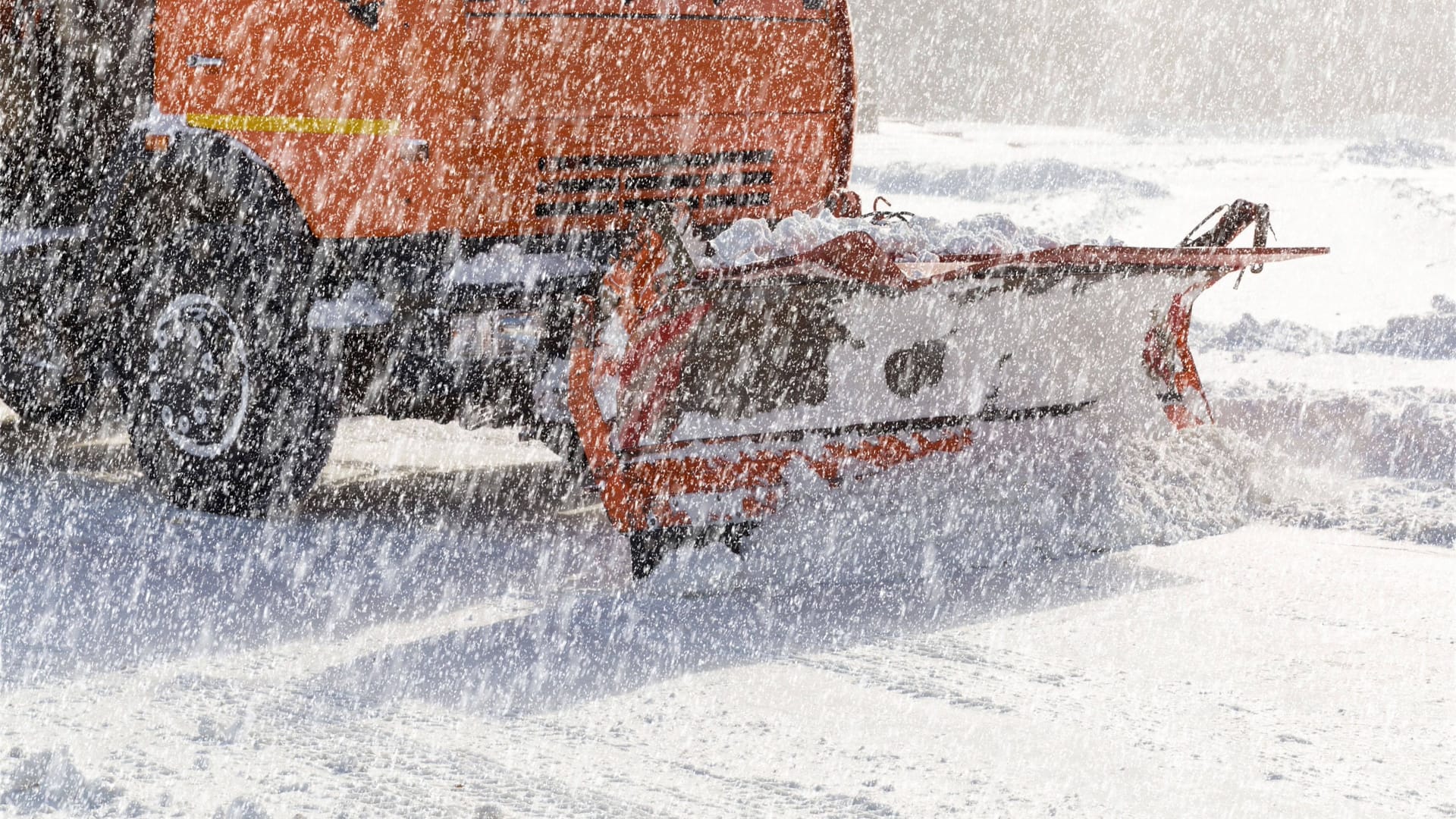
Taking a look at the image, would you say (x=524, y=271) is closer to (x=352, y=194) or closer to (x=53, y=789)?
(x=352, y=194)

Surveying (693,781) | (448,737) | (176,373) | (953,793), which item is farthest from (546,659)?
(176,373)

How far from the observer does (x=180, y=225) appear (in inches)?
226

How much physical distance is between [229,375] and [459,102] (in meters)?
1.19

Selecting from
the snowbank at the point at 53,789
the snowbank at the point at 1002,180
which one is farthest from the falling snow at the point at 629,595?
the snowbank at the point at 1002,180

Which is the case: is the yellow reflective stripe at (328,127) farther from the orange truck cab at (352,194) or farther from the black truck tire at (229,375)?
the black truck tire at (229,375)

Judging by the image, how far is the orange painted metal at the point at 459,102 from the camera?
18.1ft

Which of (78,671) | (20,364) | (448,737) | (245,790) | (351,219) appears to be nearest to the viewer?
(245,790)

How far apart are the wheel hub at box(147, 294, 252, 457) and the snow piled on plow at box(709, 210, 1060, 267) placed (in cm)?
171

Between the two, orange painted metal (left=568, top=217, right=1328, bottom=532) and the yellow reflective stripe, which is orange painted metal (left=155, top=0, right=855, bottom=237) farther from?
orange painted metal (left=568, top=217, right=1328, bottom=532)

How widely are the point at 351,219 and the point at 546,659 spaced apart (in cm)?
203

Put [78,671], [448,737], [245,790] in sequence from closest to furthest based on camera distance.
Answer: [245,790]
[448,737]
[78,671]

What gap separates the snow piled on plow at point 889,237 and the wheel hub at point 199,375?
1712 mm

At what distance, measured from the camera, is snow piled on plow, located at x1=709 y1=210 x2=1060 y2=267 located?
4.93 meters

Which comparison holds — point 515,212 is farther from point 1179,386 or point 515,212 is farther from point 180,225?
point 1179,386
